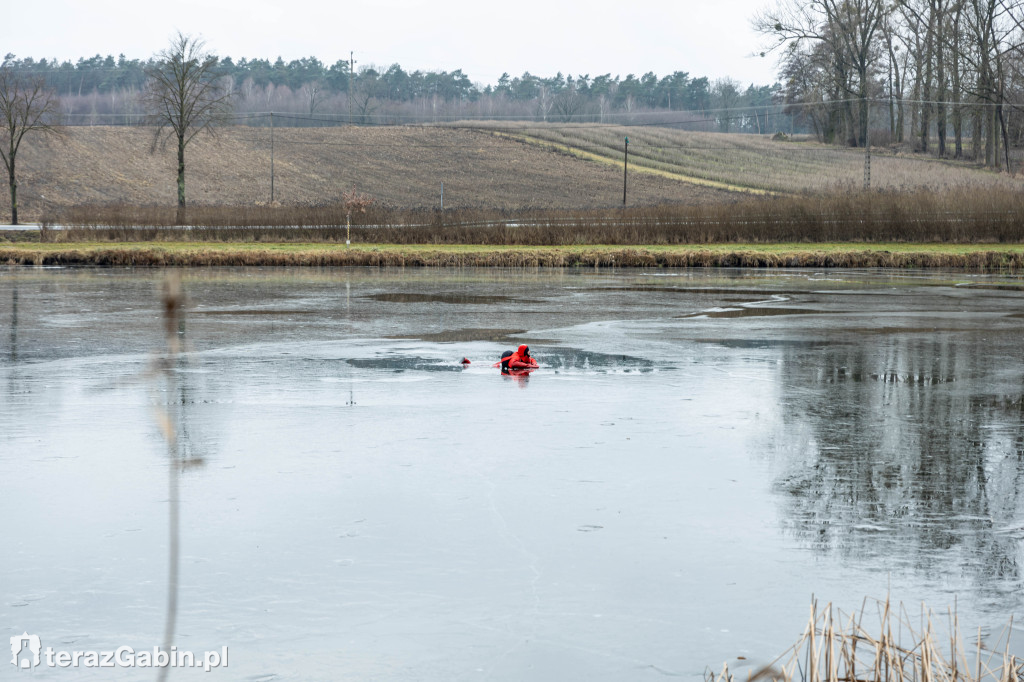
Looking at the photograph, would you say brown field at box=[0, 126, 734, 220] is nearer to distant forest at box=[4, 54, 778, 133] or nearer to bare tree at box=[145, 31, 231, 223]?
bare tree at box=[145, 31, 231, 223]

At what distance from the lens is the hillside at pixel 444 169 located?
81.1 metres

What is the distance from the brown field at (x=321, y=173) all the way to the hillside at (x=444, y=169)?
0.48 ft

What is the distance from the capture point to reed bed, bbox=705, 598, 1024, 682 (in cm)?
405

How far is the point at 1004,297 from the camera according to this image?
24.1 m

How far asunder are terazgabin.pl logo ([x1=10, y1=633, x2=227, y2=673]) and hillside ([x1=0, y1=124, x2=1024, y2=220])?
6758 centimetres

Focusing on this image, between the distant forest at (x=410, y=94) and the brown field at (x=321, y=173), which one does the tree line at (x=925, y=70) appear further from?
the distant forest at (x=410, y=94)

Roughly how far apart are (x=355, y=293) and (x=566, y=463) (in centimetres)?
1712

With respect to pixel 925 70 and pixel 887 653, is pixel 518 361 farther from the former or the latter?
pixel 925 70

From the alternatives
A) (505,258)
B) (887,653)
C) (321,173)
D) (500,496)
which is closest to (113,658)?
(887,653)

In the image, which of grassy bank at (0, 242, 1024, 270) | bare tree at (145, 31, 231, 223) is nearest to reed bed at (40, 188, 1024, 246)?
grassy bank at (0, 242, 1024, 270)

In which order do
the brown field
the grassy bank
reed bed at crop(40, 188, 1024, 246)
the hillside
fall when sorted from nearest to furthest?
the grassy bank < reed bed at crop(40, 188, 1024, 246) < the hillside < the brown field

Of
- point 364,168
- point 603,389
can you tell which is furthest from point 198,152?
point 603,389

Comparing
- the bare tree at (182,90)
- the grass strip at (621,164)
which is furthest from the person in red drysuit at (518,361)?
the grass strip at (621,164)

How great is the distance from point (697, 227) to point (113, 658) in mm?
38899
